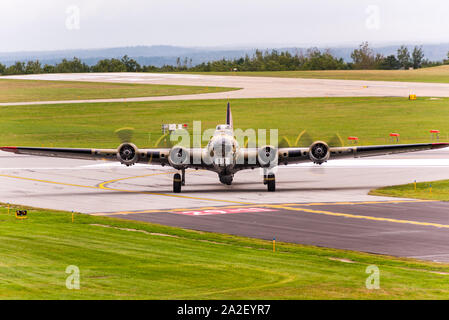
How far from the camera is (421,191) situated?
4916cm

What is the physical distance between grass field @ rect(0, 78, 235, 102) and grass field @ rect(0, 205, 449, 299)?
332 feet

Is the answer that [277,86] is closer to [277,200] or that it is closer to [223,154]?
[223,154]

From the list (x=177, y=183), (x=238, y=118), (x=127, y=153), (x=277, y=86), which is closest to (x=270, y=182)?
(x=177, y=183)

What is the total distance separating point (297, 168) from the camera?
6462 cm

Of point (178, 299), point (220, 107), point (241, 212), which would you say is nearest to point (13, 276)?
point (178, 299)

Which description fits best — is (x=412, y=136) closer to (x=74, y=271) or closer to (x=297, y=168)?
(x=297, y=168)

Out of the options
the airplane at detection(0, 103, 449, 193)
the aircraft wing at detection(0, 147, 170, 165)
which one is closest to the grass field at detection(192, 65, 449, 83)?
the airplane at detection(0, 103, 449, 193)

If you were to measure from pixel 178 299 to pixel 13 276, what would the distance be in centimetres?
584

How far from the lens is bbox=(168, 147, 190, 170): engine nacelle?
48.5m

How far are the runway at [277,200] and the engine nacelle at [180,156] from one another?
2060 millimetres

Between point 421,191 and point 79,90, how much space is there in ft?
342

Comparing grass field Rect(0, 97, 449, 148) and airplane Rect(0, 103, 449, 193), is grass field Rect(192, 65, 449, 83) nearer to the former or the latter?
grass field Rect(0, 97, 449, 148)

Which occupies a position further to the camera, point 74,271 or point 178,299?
point 74,271

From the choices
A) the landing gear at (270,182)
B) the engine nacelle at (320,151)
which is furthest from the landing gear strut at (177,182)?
the engine nacelle at (320,151)
